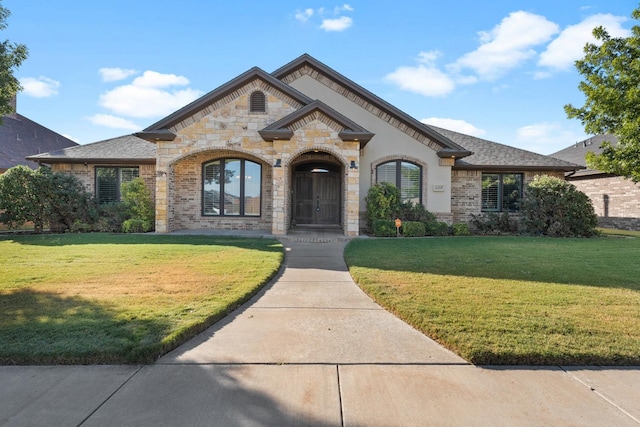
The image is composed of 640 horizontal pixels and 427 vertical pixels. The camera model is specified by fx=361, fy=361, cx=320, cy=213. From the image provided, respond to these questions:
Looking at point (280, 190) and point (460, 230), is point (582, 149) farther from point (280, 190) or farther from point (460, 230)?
point (280, 190)

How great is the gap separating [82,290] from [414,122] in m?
13.0

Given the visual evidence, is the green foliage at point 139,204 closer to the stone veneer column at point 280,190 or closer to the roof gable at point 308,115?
the stone veneer column at point 280,190

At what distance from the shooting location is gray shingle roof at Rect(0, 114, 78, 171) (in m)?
22.4

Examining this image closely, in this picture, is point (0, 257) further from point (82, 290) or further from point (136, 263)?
point (82, 290)

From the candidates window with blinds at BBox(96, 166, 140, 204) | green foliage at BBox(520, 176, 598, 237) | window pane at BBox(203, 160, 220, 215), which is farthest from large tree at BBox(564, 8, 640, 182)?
window with blinds at BBox(96, 166, 140, 204)

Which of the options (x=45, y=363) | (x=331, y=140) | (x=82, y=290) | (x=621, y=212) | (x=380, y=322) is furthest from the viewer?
(x=621, y=212)

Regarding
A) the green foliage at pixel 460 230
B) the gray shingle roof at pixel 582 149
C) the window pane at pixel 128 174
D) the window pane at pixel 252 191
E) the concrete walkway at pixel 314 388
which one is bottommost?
the concrete walkway at pixel 314 388

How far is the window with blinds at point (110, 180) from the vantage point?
52.4ft

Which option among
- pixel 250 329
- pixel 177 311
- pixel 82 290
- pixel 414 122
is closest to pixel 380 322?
pixel 250 329

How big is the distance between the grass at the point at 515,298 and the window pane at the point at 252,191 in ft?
20.5

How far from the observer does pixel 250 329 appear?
173 inches

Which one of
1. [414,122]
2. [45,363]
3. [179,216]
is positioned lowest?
[45,363]

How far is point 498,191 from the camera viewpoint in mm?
16500

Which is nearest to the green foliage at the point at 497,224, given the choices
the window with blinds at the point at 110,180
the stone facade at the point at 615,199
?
the stone facade at the point at 615,199
